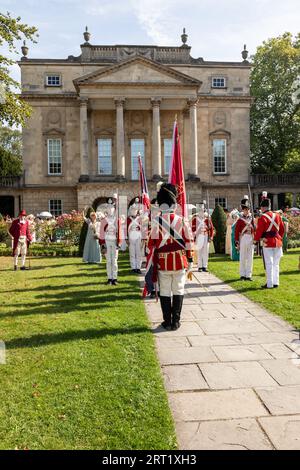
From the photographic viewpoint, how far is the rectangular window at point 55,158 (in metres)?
38.1

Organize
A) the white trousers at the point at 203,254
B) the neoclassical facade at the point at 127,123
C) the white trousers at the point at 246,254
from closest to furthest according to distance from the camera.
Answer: the white trousers at the point at 246,254 → the white trousers at the point at 203,254 → the neoclassical facade at the point at 127,123

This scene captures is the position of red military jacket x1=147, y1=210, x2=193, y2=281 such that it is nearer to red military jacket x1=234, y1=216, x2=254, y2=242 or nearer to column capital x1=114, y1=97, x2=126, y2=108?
red military jacket x1=234, y1=216, x2=254, y2=242

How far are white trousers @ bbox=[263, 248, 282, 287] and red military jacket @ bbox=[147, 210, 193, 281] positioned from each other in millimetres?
3852

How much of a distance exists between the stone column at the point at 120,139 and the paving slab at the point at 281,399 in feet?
102

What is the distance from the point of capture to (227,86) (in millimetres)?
39719

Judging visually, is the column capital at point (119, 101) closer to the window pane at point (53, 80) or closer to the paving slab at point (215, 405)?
the window pane at point (53, 80)

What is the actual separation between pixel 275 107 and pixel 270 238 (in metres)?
41.6

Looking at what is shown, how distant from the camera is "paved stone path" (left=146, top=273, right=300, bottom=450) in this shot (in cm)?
385

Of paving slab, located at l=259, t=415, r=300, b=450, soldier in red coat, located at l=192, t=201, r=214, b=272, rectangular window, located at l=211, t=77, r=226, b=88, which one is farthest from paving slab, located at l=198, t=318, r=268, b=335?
rectangular window, located at l=211, t=77, r=226, b=88

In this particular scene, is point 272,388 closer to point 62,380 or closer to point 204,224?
point 62,380

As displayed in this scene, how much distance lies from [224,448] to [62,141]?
36773 millimetres

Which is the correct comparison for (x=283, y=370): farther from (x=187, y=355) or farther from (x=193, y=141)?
(x=193, y=141)

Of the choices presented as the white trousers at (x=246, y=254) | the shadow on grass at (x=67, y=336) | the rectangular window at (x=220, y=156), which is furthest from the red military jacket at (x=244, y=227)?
the rectangular window at (x=220, y=156)

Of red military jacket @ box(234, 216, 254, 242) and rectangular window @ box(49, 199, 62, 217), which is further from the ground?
rectangular window @ box(49, 199, 62, 217)
